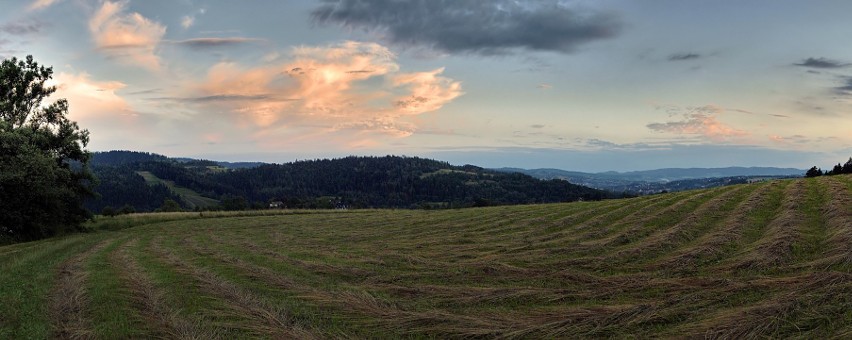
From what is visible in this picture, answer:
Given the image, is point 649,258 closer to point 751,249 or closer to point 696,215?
point 751,249

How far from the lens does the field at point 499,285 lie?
871cm

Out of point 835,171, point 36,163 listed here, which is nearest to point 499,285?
point 36,163

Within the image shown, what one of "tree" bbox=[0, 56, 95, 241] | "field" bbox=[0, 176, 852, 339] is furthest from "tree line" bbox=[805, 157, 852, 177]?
"tree" bbox=[0, 56, 95, 241]

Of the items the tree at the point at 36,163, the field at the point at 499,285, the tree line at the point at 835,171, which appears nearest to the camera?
the field at the point at 499,285

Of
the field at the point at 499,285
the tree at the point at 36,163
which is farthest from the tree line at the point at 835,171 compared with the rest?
the tree at the point at 36,163

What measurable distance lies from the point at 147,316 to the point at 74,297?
12.7ft

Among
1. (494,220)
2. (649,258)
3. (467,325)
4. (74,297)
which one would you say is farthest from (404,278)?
(494,220)

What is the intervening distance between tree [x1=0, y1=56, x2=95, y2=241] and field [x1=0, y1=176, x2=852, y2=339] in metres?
13.1

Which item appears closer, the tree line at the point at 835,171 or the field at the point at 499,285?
the field at the point at 499,285

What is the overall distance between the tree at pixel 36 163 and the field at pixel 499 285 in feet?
42.9

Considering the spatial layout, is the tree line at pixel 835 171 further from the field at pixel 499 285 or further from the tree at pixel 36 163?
the tree at pixel 36 163

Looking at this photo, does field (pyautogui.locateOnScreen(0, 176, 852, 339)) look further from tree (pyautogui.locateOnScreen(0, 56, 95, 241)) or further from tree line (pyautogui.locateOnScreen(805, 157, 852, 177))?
tree line (pyautogui.locateOnScreen(805, 157, 852, 177))

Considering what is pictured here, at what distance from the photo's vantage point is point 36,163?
32.1 metres

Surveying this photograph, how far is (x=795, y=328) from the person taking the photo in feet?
24.1
